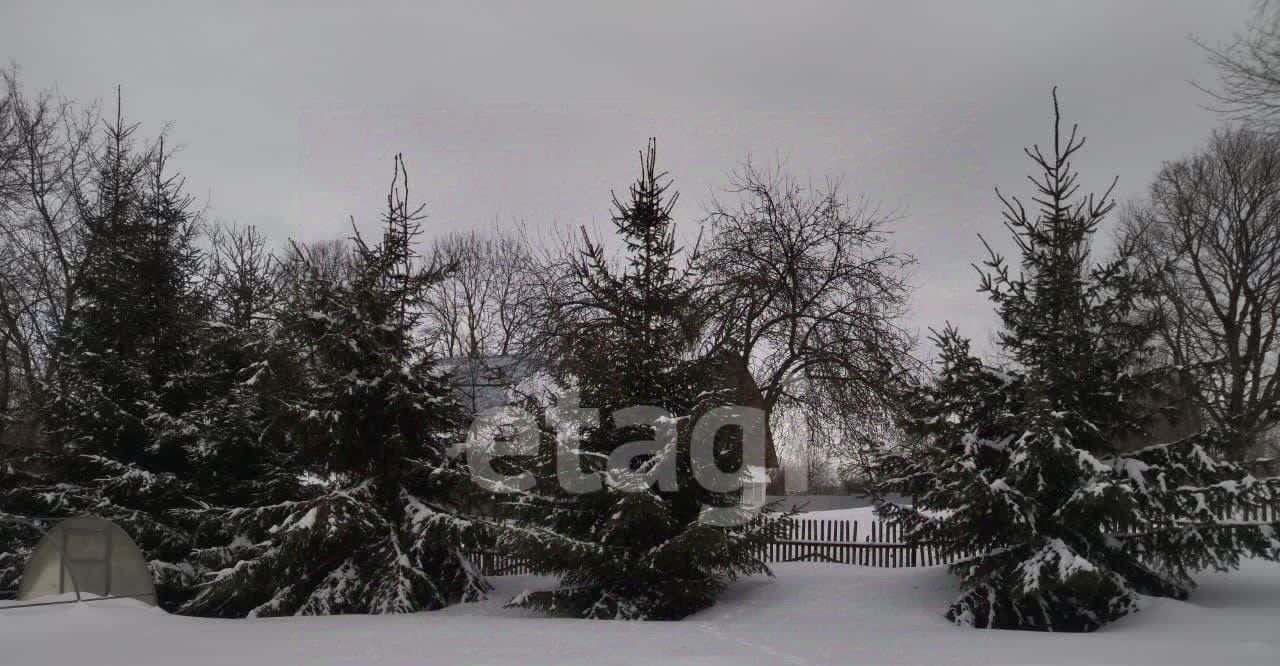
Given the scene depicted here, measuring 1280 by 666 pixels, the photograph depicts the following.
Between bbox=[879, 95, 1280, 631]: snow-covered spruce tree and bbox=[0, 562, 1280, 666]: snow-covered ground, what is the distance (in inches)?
23.2

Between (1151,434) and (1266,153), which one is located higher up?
(1266,153)

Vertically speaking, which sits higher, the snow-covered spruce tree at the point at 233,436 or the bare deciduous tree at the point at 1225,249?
the bare deciduous tree at the point at 1225,249

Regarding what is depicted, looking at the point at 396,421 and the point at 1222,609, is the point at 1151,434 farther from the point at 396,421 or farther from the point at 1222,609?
the point at 396,421

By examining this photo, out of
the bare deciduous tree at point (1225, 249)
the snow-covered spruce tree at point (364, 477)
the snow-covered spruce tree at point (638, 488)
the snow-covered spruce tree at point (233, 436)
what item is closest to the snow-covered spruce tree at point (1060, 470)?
the snow-covered spruce tree at point (638, 488)

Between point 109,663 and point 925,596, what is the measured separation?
8.35m

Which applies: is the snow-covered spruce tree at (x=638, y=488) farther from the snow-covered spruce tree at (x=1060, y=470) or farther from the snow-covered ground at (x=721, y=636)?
the snow-covered spruce tree at (x=1060, y=470)

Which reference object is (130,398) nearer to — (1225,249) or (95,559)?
(95,559)

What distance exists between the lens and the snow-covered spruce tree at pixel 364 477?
1122cm

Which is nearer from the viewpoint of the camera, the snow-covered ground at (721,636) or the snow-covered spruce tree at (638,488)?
the snow-covered ground at (721,636)

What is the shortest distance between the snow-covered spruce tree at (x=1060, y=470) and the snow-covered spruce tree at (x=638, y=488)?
2.32 m

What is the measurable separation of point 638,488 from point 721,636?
2245 mm

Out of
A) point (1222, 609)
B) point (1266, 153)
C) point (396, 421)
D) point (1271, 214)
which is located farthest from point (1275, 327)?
point (396, 421)

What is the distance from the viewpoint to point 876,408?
16.4 m

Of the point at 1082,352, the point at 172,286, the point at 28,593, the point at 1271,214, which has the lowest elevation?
the point at 28,593
